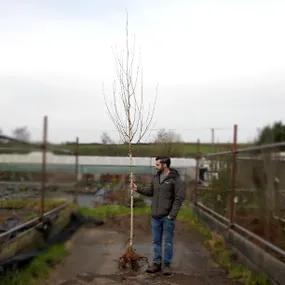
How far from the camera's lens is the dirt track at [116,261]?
7.97 meters

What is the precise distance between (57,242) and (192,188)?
702 cm

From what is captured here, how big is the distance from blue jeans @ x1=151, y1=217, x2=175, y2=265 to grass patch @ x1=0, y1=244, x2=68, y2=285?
154 centimetres

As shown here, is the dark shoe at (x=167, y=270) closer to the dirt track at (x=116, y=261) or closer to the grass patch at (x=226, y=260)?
the dirt track at (x=116, y=261)

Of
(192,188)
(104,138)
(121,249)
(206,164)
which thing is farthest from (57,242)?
(192,188)

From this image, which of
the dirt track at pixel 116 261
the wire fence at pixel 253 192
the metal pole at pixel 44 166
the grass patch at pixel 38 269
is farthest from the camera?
the metal pole at pixel 44 166

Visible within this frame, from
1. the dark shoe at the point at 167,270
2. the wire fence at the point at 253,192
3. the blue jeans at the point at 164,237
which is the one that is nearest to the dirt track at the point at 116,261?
the dark shoe at the point at 167,270

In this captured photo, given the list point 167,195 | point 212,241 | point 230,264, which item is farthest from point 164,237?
point 212,241

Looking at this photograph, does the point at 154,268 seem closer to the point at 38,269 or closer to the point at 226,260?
the point at 226,260

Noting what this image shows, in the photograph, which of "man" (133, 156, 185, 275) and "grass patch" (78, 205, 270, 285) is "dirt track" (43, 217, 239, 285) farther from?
"man" (133, 156, 185, 275)

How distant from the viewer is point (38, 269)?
8.08 meters

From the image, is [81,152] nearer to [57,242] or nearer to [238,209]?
[57,242]

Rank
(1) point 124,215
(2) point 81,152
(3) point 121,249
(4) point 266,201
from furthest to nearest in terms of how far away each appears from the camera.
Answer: (1) point 124,215 → (2) point 81,152 → (3) point 121,249 → (4) point 266,201

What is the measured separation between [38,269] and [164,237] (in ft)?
6.15

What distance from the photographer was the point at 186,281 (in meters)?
7.93
